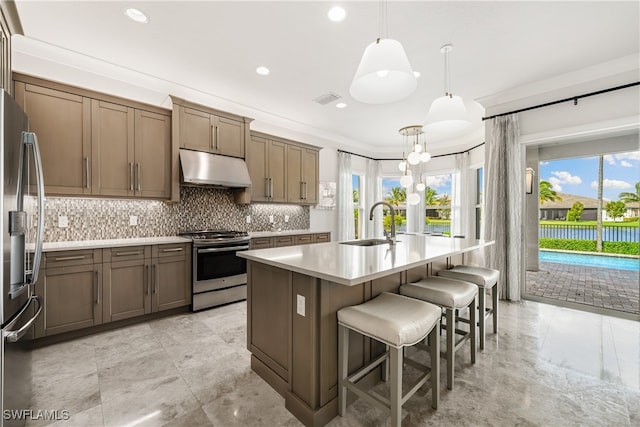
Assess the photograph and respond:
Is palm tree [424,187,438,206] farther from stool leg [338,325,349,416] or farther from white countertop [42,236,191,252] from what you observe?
stool leg [338,325,349,416]

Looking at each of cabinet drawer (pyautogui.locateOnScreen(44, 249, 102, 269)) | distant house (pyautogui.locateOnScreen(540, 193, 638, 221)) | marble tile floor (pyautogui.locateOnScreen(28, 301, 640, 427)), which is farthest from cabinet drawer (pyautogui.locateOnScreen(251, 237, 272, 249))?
distant house (pyautogui.locateOnScreen(540, 193, 638, 221))

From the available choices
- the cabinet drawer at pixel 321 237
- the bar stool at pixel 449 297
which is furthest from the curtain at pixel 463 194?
the bar stool at pixel 449 297

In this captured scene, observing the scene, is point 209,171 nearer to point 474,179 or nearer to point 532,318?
point 532,318

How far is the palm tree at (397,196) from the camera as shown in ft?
24.6

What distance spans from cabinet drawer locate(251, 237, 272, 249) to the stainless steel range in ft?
0.61

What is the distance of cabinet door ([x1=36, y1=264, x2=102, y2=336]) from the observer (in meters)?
2.53

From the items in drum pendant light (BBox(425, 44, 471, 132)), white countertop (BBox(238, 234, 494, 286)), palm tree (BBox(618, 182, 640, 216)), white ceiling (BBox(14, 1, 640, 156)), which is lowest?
white countertop (BBox(238, 234, 494, 286))

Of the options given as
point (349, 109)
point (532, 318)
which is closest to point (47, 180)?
point (349, 109)

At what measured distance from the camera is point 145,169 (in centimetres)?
333

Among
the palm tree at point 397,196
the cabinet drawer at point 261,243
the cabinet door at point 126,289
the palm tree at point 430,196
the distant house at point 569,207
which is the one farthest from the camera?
the palm tree at point 397,196

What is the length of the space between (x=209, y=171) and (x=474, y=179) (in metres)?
5.48

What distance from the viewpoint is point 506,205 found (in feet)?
13.0

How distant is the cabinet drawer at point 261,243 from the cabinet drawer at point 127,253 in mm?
1382

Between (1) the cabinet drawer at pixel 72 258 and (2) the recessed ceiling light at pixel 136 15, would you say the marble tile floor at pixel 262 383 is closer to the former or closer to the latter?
(1) the cabinet drawer at pixel 72 258
